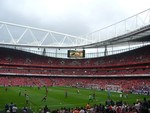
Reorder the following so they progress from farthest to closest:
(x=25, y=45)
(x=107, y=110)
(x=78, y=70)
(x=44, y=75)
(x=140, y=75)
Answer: (x=78, y=70)
(x=44, y=75)
(x=25, y=45)
(x=140, y=75)
(x=107, y=110)

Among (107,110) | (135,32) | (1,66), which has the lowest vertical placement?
(107,110)

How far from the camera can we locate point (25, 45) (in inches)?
3076

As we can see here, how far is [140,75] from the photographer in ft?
202

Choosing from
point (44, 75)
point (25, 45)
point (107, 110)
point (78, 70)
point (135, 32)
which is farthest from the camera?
point (78, 70)

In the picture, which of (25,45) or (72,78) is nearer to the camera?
(25,45)

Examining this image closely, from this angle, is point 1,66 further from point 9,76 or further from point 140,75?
point 140,75

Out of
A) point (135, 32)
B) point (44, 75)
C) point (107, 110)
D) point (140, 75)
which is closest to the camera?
point (107, 110)

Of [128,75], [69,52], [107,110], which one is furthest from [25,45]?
[107,110]

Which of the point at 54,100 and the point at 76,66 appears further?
the point at 76,66

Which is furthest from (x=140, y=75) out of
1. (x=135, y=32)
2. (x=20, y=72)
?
(x=20, y=72)

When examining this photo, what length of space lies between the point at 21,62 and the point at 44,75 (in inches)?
354

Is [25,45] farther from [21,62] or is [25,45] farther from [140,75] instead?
[140,75]

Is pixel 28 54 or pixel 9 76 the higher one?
pixel 28 54

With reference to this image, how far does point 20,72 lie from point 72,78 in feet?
55.5
